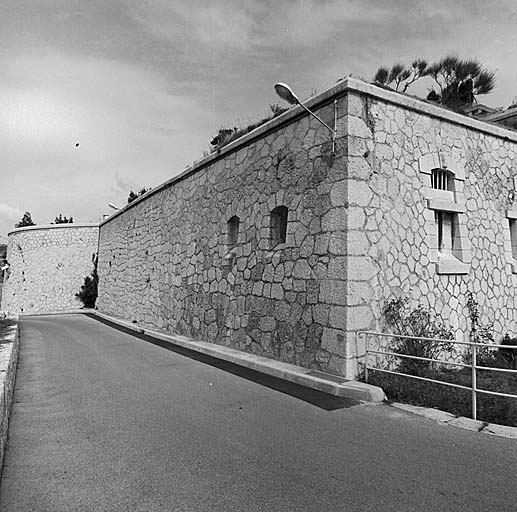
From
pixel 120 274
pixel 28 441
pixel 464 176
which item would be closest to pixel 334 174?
pixel 464 176

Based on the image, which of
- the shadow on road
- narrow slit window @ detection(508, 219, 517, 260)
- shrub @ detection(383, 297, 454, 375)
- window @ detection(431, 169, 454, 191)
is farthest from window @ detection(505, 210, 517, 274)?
the shadow on road

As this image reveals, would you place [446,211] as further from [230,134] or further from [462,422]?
[230,134]

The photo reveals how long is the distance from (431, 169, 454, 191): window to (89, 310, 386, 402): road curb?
12.8 ft

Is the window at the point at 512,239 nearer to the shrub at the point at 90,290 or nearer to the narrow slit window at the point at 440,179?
the narrow slit window at the point at 440,179

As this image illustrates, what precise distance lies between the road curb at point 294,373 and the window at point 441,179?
389 centimetres

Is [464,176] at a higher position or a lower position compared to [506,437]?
higher

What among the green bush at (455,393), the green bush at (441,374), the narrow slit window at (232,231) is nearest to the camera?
the green bush at (455,393)

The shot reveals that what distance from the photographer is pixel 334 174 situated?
6672mm

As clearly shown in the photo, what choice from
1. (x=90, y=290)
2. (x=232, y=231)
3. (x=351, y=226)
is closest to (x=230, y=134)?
(x=232, y=231)

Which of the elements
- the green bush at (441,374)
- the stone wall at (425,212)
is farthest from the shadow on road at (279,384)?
the stone wall at (425,212)

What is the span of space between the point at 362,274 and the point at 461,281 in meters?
2.44

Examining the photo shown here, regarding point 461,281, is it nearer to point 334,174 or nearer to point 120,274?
point 334,174

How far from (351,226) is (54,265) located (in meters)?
22.9

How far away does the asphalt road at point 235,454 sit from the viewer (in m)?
3.04
